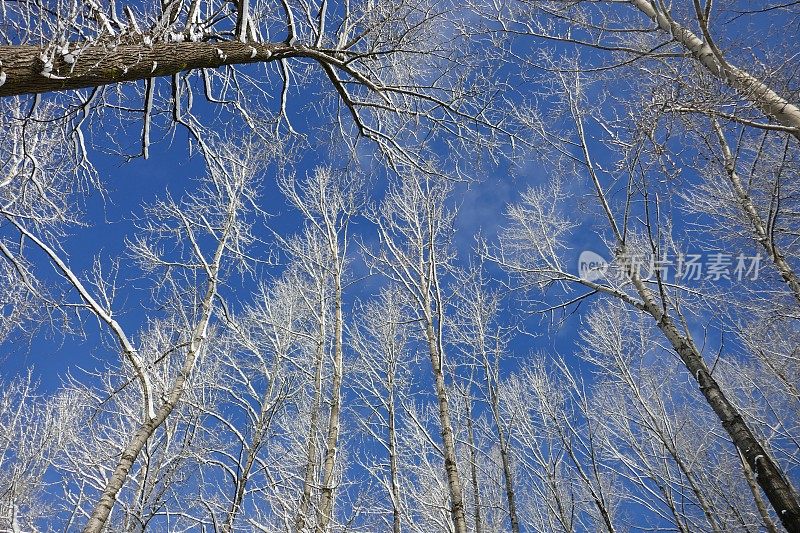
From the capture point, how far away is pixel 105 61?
7.68ft

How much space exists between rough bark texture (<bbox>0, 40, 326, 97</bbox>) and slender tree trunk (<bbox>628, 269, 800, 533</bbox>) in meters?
4.48

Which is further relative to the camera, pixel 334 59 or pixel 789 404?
pixel 789 404

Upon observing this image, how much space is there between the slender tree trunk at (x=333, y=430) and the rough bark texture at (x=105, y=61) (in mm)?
4111

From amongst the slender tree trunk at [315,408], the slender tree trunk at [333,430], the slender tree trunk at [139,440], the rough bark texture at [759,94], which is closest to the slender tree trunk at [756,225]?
the rough bark texture at [759,94]

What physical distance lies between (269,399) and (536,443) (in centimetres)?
551

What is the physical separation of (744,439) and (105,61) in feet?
16.6

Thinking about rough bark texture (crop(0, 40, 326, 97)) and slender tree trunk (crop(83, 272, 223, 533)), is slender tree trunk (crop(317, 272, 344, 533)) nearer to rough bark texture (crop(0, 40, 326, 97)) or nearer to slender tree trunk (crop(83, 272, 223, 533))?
slender tree trunk (crop(83, 272, 223, 533))

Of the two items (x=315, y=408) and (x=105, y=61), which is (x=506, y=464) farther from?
(x=105, y=61)

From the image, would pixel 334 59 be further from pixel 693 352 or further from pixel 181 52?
pixel 693 352

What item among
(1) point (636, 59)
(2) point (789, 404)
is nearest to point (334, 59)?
(1) point (636, 59)

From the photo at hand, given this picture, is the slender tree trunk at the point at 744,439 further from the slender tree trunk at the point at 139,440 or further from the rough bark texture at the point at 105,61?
the slender tree trunk at the point at 139,440

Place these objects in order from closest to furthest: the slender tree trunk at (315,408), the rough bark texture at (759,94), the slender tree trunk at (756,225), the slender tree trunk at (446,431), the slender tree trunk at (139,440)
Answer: the rough bark texture at (759,94)
the slender tree trunk at (139,440)
the slender tree trunk at (446,431)
the slender tree trunk at (756,225)
the slender tree trunk at (315,408)

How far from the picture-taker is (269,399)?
8.23 metres

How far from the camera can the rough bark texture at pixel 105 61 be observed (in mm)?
2078
